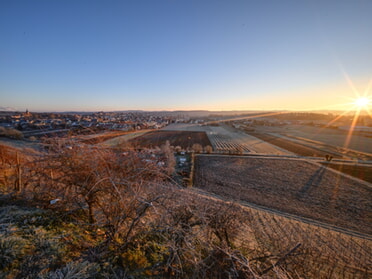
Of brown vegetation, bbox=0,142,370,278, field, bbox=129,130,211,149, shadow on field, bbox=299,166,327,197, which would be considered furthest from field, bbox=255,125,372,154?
brown vegetation, bbox=0,142,370,278

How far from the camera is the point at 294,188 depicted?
52.8ft

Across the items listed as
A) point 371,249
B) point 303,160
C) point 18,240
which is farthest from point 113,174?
point 303,160

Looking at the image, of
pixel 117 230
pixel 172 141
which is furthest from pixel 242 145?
pixel 117 230

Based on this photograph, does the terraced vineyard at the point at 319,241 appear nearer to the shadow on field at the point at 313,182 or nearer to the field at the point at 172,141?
the shadow on field at the point at 313,182

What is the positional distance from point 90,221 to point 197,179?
627 inches

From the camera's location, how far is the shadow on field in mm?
15422

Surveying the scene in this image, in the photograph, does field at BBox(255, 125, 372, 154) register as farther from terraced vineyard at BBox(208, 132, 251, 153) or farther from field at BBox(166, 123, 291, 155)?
terraced vineyard at BBox(208, 132, 251, 153)

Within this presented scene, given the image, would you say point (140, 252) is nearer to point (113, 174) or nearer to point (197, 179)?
point (113, 174)

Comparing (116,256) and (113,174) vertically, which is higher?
(113,174)

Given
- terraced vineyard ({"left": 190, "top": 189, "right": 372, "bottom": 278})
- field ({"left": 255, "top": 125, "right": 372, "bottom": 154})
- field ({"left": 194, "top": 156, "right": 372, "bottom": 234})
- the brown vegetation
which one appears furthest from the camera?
field ({"left": 255, "top": 125, "right": 372, "bottom": 154})

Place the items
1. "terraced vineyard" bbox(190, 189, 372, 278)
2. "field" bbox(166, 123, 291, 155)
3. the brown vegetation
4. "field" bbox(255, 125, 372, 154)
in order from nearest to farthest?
the brown vegetation → "terraced vineyard" bbox(190, 189, 372, 278) → "field" bbox(166, 123, 291, 155) → "field" bbox(255, 125, 372, 154)

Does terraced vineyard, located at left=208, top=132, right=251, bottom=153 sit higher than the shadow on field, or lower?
higher

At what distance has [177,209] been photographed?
2.64m

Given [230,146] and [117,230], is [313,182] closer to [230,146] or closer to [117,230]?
[230,146]
